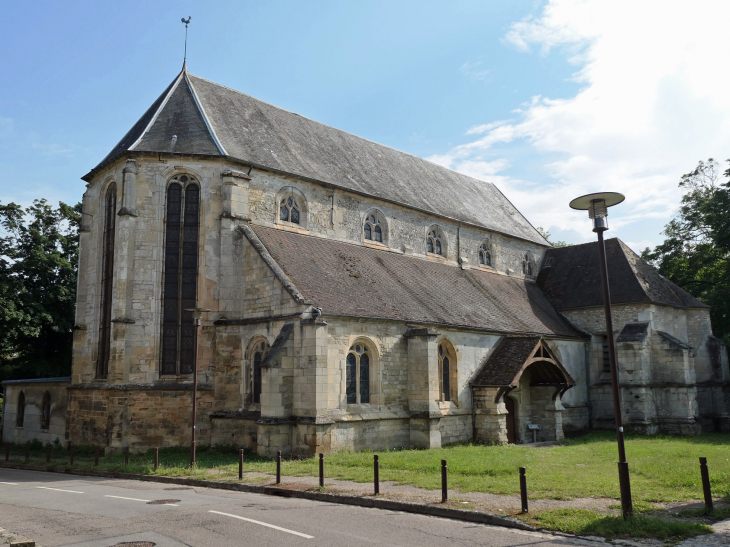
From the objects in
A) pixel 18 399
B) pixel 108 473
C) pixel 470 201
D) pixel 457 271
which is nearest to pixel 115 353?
pixel 108 473

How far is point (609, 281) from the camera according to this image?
103ft

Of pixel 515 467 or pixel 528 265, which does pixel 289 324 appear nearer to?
pixel 515 467

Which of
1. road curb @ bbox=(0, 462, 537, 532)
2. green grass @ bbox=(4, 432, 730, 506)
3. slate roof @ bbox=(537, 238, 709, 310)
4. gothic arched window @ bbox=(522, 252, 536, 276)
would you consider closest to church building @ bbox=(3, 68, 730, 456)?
slate roof @ bbox=(537, 238, 709, 310)

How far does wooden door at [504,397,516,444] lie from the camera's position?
24.1 m

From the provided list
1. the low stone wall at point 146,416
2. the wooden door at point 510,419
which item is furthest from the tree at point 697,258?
the low stone wall at point 146,416

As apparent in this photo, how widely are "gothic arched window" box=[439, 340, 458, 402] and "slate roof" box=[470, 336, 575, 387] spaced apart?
2.83 feet

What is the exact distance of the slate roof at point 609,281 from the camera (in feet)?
97.7

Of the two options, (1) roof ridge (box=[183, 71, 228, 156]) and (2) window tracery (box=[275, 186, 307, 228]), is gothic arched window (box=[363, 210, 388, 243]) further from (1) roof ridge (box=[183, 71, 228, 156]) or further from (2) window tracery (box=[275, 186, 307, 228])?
(1) roof ridge (box=[183, 71, 228, 156])

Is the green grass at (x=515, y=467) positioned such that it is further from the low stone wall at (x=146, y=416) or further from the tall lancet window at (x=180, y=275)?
the tall lancet window at (x=180, y=275)

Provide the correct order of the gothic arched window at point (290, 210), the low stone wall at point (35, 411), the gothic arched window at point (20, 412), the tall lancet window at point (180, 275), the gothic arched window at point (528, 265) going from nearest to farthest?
the tall lancet window at point (180, 275) < the low stone wall at point (35, 411) < the gothic arched window at point (290, 210) < the gothic arched window at point (20, 412) < the gothic arched window at point (528, 265)

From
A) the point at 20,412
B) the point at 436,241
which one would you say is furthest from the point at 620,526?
the point at 20,412

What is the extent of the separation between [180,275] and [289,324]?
5.19m

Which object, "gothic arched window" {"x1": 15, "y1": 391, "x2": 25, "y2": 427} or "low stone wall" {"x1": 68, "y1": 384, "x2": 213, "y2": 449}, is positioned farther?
"gothic arched window" {"x1": 15, "y1": 391, "x2": 25, "y2": 427}

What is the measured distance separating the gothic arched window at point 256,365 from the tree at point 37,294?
53.0ft
